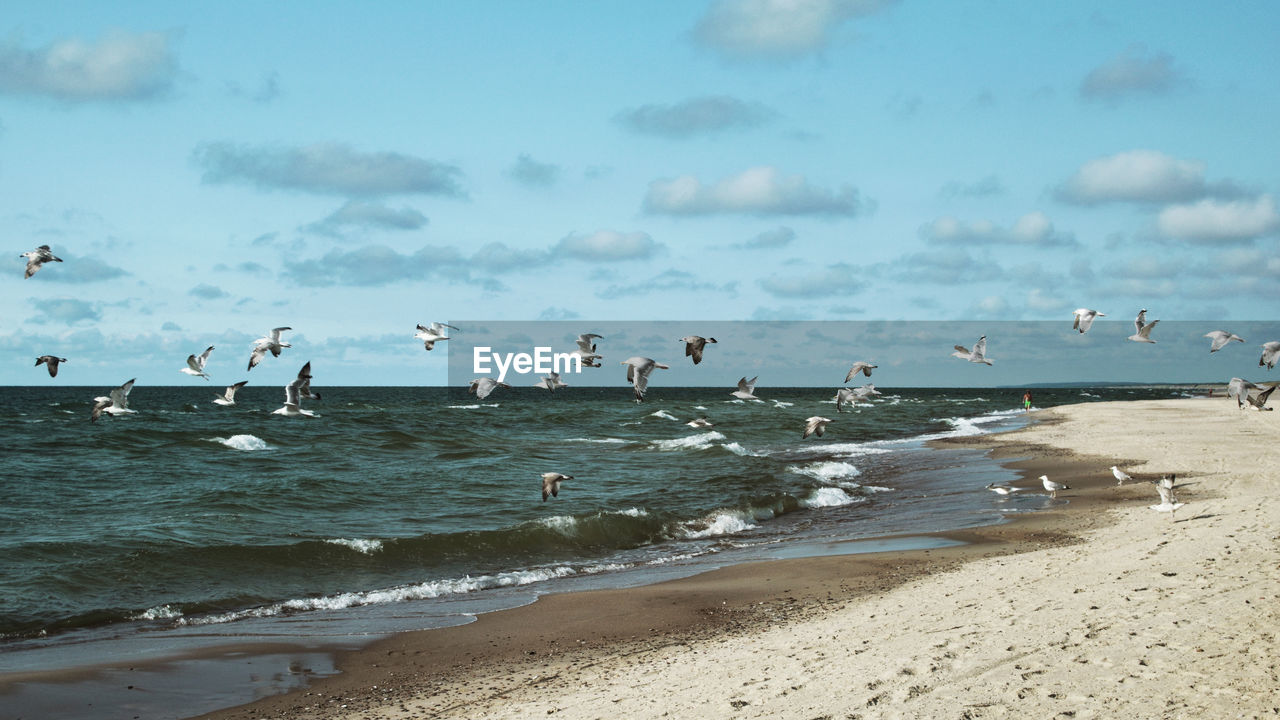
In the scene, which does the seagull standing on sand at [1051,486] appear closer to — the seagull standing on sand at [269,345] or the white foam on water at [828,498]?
the white foam on water at [828,498]

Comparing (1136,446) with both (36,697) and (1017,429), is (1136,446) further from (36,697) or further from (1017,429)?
(36,697)

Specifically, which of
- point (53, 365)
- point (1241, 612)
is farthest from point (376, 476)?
point (1241, 612)

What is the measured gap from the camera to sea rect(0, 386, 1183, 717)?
11.6 m

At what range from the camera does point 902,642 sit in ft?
Result: 26.7

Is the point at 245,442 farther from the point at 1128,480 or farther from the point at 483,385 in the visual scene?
the point at 1128,480

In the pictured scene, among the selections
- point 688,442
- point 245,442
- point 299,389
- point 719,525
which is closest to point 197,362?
point 299,389

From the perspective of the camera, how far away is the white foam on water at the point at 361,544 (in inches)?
627

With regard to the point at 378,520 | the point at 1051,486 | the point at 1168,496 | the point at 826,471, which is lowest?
the point at 378,520

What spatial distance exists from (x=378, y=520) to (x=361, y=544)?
10.9 ft

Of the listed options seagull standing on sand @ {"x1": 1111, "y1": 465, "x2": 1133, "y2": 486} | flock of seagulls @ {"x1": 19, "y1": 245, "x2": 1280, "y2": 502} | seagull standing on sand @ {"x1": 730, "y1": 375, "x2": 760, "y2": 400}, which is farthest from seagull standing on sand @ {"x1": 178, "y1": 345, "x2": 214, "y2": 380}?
seagull standing on sand @ {"x1": 1111, "y1": 465, "x2": 1133, "y2": 486}

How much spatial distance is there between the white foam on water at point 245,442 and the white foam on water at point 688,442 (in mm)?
15469

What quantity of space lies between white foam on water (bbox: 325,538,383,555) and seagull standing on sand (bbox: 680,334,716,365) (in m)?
7.51

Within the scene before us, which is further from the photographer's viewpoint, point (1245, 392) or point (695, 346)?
point (1245, 392)

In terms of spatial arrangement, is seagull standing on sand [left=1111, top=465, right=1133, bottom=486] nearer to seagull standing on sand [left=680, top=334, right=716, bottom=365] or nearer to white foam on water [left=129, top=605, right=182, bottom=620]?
seagull standing on sand [left=680, top=334, right=716, bottom=365]
